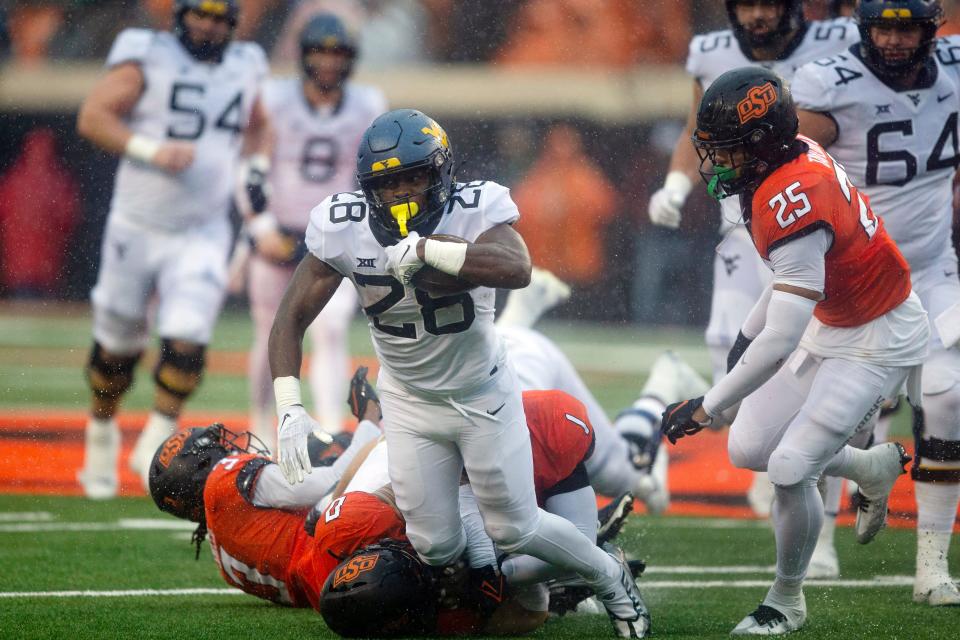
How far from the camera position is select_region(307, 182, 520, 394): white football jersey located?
348 centimetres

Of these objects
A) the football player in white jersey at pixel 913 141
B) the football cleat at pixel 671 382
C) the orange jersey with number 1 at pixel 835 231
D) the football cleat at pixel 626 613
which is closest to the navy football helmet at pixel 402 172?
the orange jersey with number 1 at pixel 835 231

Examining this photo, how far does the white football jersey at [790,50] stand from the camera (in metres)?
5.30

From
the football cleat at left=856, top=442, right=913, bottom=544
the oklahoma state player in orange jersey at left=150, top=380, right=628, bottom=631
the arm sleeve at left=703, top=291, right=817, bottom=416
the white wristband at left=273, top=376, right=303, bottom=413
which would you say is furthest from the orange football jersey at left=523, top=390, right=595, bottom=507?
the football cleat at left=856, top=442, right=913, bottom=544

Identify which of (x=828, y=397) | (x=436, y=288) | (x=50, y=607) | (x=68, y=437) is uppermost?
(x=436, y=288)

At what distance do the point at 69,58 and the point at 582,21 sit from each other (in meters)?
4.56

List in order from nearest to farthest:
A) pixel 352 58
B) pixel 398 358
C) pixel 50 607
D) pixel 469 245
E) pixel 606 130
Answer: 1. pixel 469 245
2. pixel 398 358
3. pixel 50 607
4. pixel 352 58
5. pixel 606 130

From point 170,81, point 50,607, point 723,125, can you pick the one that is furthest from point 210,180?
point 723,125

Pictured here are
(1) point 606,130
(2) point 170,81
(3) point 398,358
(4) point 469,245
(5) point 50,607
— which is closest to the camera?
(4) point 469,245

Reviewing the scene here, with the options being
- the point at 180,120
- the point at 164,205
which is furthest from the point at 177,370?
the point at 180,120

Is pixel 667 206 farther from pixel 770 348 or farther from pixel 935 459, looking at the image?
pixel 770 348

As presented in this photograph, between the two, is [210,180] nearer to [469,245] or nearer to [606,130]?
[469,245]

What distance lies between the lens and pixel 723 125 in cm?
368

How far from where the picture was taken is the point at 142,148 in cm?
640

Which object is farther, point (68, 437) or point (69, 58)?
point (69, 58)
